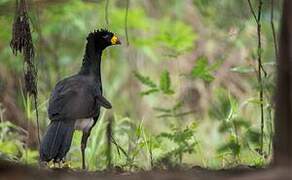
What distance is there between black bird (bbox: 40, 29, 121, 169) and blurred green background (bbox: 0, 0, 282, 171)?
0.19 meters

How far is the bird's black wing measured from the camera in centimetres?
245

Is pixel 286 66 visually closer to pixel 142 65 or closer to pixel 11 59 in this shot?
pixel 11 59

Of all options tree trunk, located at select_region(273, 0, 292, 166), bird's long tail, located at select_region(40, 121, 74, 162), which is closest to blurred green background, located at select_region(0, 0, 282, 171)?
bird's long tail, located at select_region(40, 121, 74, 162)

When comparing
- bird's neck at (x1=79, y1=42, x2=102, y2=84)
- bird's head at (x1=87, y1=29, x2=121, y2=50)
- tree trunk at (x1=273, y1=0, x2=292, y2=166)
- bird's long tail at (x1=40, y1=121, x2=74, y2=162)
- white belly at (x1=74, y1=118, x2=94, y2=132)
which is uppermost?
bird's head at (x1=87, y1=29, x2=121, y2=50)

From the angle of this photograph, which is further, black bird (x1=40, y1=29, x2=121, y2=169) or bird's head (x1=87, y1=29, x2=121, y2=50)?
bird's head (x1=87, y1=29, x2=121, y2=50)

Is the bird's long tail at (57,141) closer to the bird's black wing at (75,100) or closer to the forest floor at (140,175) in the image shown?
the bird's black wing at (75,100)

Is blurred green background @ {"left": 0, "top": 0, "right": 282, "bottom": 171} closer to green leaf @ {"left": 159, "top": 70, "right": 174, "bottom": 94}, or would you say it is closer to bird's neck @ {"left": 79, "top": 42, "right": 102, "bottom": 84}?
green leaf @ {"left": 159, "top": 70, "right": 174, "bottom": 94}

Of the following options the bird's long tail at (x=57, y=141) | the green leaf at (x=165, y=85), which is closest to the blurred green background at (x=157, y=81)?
the green leaf at (x=165, y=85)

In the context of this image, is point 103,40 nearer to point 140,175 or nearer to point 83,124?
point 83,124

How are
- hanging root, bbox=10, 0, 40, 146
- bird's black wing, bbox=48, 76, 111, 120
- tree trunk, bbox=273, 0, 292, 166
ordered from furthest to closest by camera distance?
bird's black wing, bbox=48, 76, 111, 120, hanging root, bbox=10, 0, 40, 146, tree trunk, bbox=273, 0, 292, 166

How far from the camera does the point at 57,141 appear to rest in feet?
8.55

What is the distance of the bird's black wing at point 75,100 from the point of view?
245 centimetres

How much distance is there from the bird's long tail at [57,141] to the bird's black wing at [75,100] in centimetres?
4

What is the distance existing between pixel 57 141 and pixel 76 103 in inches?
6.8
